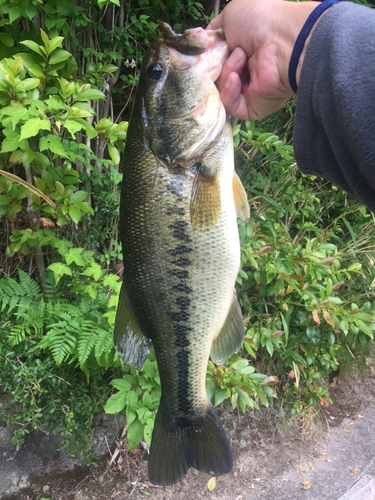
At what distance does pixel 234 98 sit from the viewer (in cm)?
150

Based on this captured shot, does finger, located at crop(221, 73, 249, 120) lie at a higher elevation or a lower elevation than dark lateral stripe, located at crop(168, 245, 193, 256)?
higher

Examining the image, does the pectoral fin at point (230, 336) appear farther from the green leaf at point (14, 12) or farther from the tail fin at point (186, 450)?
the green leaf at point (14, 12)

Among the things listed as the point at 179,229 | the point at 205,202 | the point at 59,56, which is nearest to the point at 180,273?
the point at 179,229

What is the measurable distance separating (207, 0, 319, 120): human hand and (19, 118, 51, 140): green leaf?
2.39ft

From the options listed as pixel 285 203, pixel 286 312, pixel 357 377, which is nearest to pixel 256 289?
pixel 286 312

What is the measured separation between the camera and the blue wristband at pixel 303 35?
1.16 m

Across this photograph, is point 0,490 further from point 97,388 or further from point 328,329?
point 328,329

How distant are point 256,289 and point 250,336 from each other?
2.06ft

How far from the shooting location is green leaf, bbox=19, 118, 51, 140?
1546 mm

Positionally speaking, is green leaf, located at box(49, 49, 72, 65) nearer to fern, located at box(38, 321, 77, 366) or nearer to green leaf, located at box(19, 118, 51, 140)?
green leaf, located at box(19, 118, 51, 140)

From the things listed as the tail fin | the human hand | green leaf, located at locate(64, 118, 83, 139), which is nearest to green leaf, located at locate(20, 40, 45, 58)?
green leaf, located at locate(64, 118, 83, 139)

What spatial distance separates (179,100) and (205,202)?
38cm

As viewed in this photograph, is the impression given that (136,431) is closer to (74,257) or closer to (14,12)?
(74,257)

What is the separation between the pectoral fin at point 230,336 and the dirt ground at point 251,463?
5.55ft
